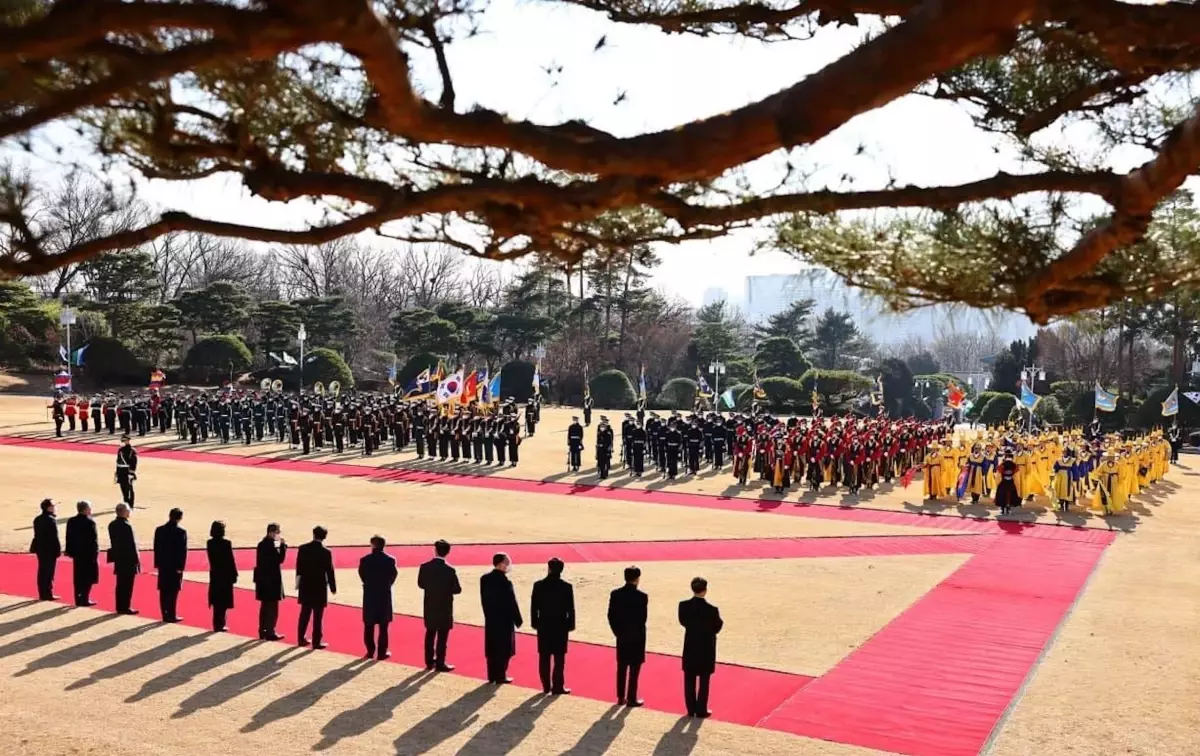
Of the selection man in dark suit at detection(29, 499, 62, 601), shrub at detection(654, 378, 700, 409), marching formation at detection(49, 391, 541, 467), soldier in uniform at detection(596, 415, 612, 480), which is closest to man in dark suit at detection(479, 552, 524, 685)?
man in dark suit at detection(29, 499, 62, 601)

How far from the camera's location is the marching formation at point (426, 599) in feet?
26.4

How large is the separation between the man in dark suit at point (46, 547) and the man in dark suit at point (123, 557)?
82 cm

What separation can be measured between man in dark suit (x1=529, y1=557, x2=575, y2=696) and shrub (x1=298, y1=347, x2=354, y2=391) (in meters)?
40.5

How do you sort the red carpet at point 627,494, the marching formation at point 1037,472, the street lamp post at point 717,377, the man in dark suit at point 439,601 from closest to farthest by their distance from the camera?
1. the man in dark suit at point 439,601
2. the red carpet at point 627,494
3. the marching formation at point 1037,472
4. the street lamp post at point 717,377

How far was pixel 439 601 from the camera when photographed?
8.84m

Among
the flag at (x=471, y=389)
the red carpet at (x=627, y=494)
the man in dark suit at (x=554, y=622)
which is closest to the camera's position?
the man in dark suit at (x=554, y=622)

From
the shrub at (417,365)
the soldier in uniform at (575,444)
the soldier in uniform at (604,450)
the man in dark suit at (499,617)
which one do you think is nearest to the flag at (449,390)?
the soldier in uniform at (575,444)

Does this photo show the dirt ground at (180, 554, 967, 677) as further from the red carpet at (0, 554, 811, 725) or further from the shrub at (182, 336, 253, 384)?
the shrub at (182, 336, 253, 384)

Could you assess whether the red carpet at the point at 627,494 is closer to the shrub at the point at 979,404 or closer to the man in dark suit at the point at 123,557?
the man in dark suit at the point at 123,557

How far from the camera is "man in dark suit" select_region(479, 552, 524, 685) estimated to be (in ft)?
27.8

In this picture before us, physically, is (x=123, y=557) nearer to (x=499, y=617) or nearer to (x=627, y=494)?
(x=499, y=617)

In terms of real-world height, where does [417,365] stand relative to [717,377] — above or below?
above

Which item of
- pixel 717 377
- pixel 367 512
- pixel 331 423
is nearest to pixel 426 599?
pixel 367 512

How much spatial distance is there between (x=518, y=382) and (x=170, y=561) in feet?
127
